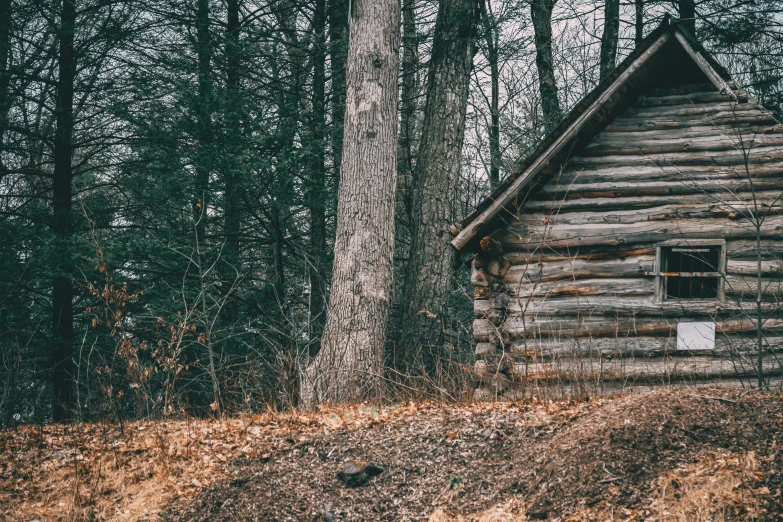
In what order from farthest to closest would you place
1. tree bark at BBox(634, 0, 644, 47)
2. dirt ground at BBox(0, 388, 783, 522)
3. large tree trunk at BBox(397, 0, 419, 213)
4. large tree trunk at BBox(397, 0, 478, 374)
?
tree bark at BBox(634, 0, 644, 47) < large tree trunk at BBox(397, 0, 419, 213) < large tree trunk at BBox(397, 0, 478, 374) < dirt ground at BBox(0, 388, 783, 522)

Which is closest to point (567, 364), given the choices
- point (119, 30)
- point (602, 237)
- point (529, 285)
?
point (529, 285)

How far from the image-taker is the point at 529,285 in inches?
324

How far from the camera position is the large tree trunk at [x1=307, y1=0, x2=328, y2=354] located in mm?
12109

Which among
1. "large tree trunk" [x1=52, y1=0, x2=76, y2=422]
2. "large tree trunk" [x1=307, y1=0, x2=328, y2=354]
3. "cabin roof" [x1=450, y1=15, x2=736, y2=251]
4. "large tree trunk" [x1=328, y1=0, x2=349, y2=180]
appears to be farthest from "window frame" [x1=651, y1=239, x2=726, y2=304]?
"large tree trunk" [x1=52, y1=0, x2=76, y2=422]

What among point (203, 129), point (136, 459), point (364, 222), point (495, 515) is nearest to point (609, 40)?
point (203, 129)

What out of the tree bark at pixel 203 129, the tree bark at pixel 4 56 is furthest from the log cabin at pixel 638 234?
the tree bark at pixel 4 56

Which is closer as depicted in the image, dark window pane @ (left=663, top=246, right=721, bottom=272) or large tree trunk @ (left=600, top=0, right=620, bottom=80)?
dark window pane @ (left=663, top=246, right=721, bottom=272)

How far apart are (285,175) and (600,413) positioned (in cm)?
796

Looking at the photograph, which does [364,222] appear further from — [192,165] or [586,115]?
[192,165]

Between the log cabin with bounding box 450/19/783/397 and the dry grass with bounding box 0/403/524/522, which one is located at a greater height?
the log cabin with bounding box 450/19/783/397

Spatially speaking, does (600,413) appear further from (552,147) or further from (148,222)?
(148,222)

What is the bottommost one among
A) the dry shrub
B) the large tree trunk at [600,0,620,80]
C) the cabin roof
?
the dry shrub

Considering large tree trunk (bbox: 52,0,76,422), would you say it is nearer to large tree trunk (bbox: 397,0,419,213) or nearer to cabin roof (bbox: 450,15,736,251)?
large tree trunk (bbox: 397,0,419,213)

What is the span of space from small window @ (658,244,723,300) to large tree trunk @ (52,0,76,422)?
31.5 feet
